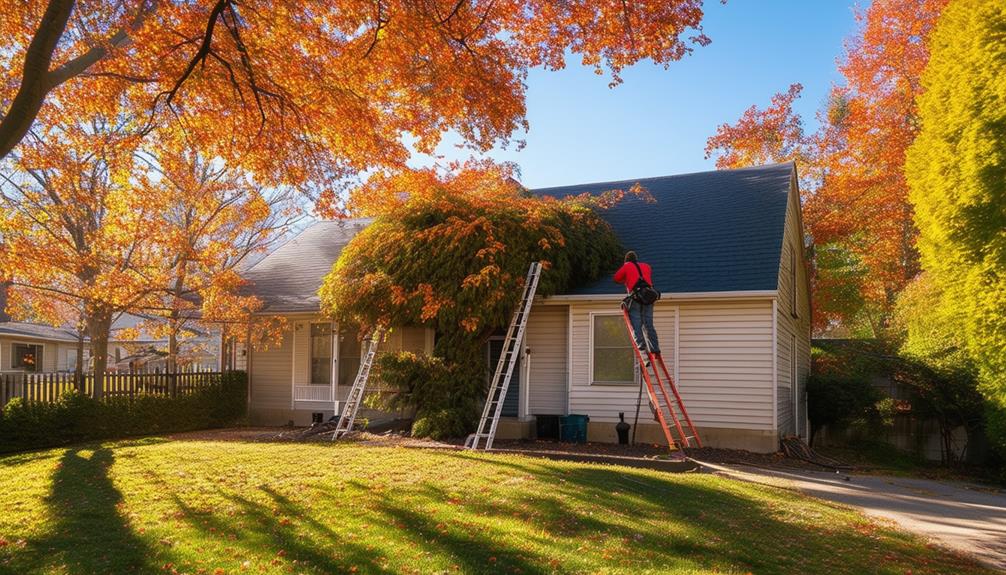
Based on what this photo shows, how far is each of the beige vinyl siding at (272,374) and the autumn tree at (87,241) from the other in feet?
12.4

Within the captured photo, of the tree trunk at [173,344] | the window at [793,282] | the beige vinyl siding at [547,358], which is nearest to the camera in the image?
the beige vinyl siding at [547,358]

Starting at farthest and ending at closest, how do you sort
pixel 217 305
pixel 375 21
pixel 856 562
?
pixel 217 305, pixel 375 21, pixel 856 562

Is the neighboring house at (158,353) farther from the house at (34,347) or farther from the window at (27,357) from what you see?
the window at (27,357)

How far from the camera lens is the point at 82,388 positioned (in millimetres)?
16344

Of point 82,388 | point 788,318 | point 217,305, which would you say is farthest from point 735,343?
point 82,388

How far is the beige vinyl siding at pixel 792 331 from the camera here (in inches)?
610

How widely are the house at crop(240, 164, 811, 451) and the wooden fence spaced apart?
187cm

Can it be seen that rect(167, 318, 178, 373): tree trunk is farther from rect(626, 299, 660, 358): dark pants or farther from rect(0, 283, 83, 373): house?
rect(0, 283, 83, 373): house

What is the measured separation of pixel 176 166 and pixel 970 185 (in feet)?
50.3

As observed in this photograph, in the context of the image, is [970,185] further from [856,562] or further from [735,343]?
[856,562]

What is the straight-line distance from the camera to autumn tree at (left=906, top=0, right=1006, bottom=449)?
517 inches

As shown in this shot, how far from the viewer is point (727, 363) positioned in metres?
14.2

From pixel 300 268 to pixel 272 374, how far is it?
342cm

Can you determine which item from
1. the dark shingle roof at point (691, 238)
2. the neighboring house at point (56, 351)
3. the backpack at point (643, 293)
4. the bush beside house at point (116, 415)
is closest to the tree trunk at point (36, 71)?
the backpack at point (643, 293)
